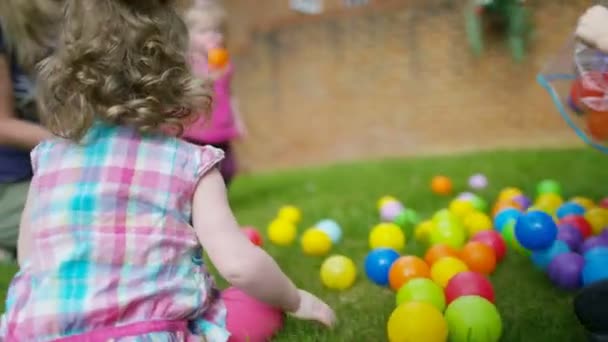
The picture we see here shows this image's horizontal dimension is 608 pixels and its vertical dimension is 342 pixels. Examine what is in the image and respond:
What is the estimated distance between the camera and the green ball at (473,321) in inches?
55.6

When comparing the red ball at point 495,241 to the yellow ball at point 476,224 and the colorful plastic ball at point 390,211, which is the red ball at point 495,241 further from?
the colorful plastic ball at point 390,211

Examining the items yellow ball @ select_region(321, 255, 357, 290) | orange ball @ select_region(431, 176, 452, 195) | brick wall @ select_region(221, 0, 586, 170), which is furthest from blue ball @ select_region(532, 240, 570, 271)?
brick wall @ select_region(221, 0, 586, 170)

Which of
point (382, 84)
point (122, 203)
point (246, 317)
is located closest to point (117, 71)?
point (122, 203)

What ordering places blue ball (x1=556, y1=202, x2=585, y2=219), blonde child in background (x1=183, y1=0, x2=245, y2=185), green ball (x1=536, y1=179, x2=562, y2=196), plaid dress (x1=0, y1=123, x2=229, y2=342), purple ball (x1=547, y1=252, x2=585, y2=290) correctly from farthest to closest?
blonde child in background (x1=183, y1=0, x2=245, y2=185) < green ball (x1=536, y1=179, x2=562, y2=196) < blue ball (x1=556, y1=202, x2=585, y2=219) < purple ball (x1=547, y1=252, x2=585, y2=290) < plaid dress (x1=0, y1=123, x2=229, y2=342)

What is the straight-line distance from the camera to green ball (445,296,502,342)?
4.63 ft

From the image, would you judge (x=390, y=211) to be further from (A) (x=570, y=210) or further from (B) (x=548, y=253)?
(B) (x=548, y=253)

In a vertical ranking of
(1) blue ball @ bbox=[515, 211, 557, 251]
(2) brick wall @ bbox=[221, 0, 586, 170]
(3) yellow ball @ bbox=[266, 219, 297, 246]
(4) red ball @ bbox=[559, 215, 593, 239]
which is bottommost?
(2) brick wall @ bbox=[221, 0, 586, 170]

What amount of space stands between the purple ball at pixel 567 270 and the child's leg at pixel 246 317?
90 cm

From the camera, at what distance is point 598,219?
86.2 inches

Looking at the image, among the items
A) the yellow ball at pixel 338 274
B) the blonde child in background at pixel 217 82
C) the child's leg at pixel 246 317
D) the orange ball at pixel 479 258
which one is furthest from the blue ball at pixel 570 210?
the blonde child in background at pixel 217 82

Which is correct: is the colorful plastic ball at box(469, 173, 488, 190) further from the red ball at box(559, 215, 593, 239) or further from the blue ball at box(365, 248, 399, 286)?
the blue ball at box(365, 248, 399, 286)

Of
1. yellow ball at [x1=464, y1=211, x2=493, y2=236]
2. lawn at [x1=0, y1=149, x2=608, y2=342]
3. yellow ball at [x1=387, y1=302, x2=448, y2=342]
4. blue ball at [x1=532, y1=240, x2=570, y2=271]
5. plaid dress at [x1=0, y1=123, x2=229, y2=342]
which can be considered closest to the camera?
plaid dress at [x1=0, y1=123, x2=229, y2=342]

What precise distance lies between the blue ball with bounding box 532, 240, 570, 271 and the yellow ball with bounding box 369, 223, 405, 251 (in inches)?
20.1

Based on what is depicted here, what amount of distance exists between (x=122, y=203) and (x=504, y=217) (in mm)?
1608
